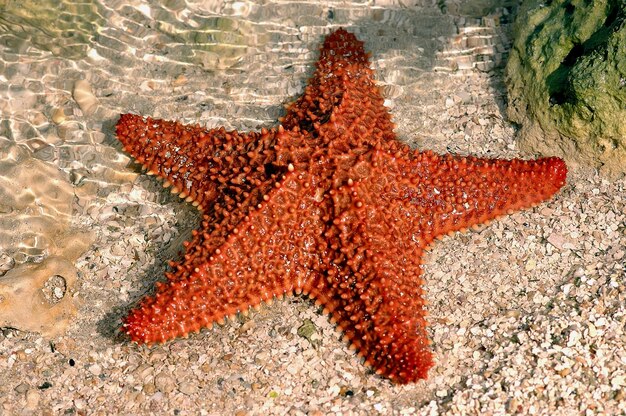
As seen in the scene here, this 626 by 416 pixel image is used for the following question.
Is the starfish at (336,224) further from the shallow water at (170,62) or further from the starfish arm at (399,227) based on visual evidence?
the shallow water at (170,62)

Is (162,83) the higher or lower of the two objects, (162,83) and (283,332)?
the higher

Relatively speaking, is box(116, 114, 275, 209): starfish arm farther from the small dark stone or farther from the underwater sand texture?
the small dark stone

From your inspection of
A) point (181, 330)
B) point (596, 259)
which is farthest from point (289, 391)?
point (596, 259)

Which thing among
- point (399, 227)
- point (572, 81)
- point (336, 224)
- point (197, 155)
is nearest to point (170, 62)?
point (197, 155)

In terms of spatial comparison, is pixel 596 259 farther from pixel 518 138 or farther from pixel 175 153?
pixel 175 153

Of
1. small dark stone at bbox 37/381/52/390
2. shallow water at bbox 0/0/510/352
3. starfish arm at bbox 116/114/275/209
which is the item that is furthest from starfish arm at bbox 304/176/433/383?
small dark stone at bbox 37/381/52/390

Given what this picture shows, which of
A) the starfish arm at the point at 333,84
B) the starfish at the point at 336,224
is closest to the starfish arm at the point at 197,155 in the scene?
the starfish at the point at 336,224
